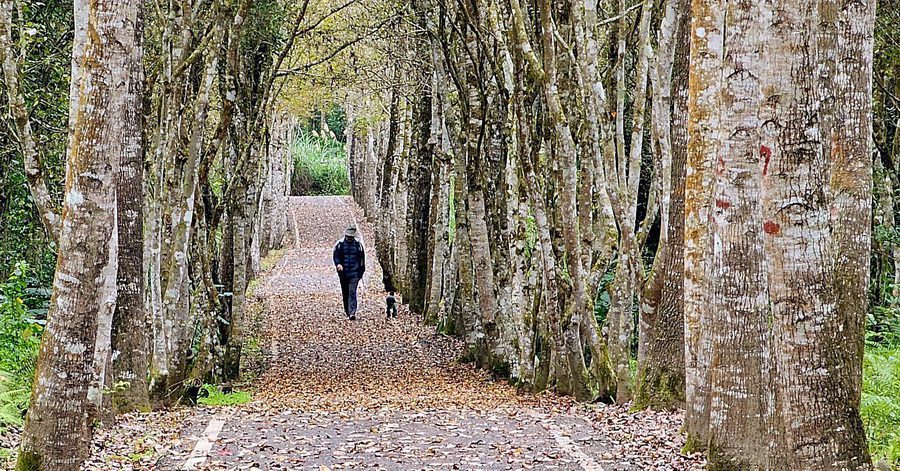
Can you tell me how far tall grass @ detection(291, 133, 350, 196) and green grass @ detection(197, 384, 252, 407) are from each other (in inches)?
2116

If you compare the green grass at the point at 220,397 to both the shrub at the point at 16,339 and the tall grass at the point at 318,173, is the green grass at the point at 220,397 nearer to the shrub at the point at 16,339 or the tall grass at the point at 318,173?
the shrub at the point at 16,339

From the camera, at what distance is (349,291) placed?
24.8 m

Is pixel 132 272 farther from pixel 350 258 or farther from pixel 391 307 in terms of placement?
pixel 391 307

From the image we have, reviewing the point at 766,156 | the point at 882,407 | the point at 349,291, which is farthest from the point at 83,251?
the point at 349,291

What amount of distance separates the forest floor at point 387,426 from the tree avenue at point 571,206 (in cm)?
54

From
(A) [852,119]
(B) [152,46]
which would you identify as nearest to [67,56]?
(B) [152,46]

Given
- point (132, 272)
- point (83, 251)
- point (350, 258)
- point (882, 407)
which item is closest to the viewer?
point (83, 251)

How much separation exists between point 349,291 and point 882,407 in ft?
56.5

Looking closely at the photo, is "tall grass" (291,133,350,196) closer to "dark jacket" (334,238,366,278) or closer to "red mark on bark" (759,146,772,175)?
"dark jacket" (334,238,366,278)

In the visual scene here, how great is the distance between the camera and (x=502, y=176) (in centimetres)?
1667

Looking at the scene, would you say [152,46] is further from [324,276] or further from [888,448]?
[324,276]

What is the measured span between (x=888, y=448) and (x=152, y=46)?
489 inches

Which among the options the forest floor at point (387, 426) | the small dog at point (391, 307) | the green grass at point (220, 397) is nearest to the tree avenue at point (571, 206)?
the green grass at point (220, 397)

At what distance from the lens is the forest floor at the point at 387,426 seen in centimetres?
860
